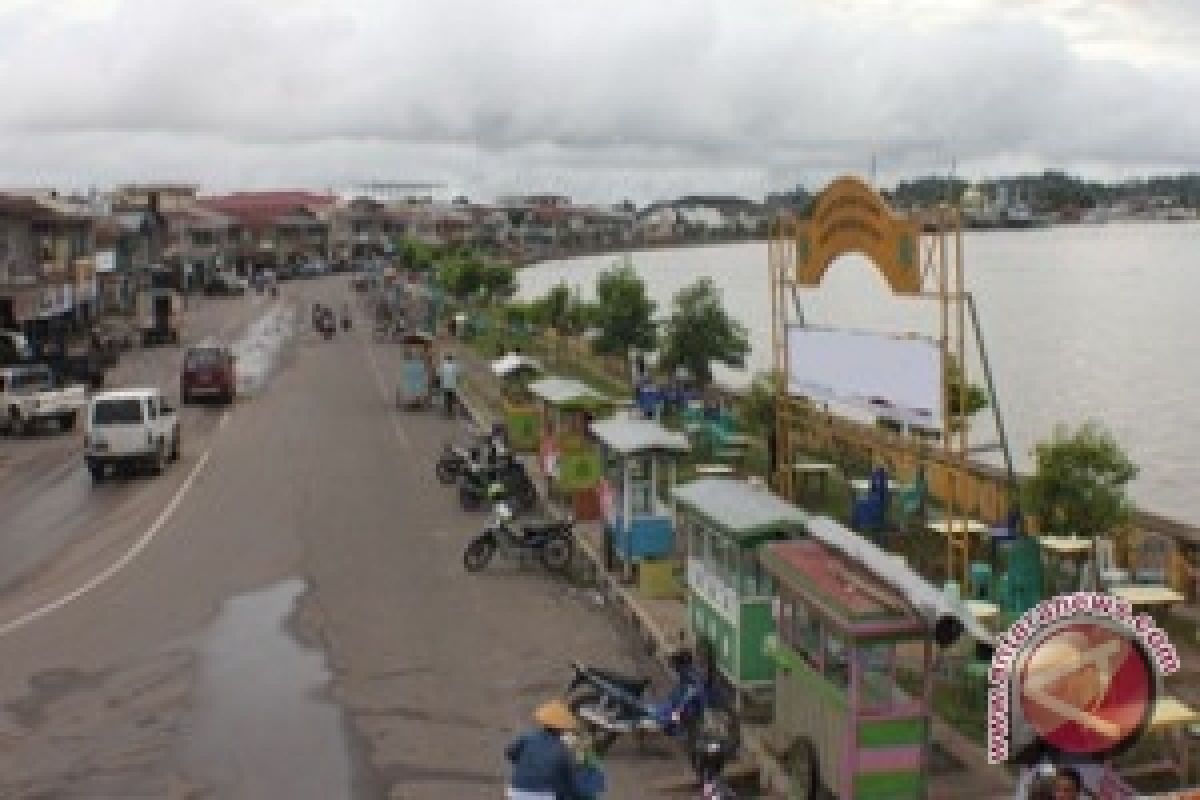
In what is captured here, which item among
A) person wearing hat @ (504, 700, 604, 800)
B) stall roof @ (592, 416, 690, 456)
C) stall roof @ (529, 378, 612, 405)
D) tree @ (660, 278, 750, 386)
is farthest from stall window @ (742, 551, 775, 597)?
tree @ (660, 278, 750, 386)

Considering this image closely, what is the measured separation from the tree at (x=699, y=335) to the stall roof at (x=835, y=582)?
91.5ft

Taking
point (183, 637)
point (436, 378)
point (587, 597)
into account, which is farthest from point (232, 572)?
point (436, 378)

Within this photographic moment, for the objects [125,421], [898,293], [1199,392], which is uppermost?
[898,293]

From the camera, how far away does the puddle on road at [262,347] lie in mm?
51184

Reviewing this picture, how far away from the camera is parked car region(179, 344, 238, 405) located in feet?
142

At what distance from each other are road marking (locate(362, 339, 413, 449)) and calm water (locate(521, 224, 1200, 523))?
1344 centimetres

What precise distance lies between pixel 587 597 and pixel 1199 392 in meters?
50.6

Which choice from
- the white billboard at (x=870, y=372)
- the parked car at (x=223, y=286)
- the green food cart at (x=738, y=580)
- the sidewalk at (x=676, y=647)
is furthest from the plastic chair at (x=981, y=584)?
the parked car at (x=223, y=286)

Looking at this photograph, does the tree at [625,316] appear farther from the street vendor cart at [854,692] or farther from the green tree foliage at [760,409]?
the street vendor cart at [854,692]

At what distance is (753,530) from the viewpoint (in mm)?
13734

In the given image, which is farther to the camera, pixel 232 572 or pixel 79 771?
pixel 232 572

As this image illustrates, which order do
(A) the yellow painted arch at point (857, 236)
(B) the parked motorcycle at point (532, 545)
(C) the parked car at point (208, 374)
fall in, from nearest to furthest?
(A) the yellow painted arch at point (857, 236) → (B) the parked motorcycle at point (532, 545) → (C) the parked car at point (208, 374)

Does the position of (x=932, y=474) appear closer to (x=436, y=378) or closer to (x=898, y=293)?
(x=898, y=293)

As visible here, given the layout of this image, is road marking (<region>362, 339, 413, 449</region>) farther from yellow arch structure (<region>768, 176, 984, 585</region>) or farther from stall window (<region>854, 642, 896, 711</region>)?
stall window (<region>854, 642, 896, 711</region>)
